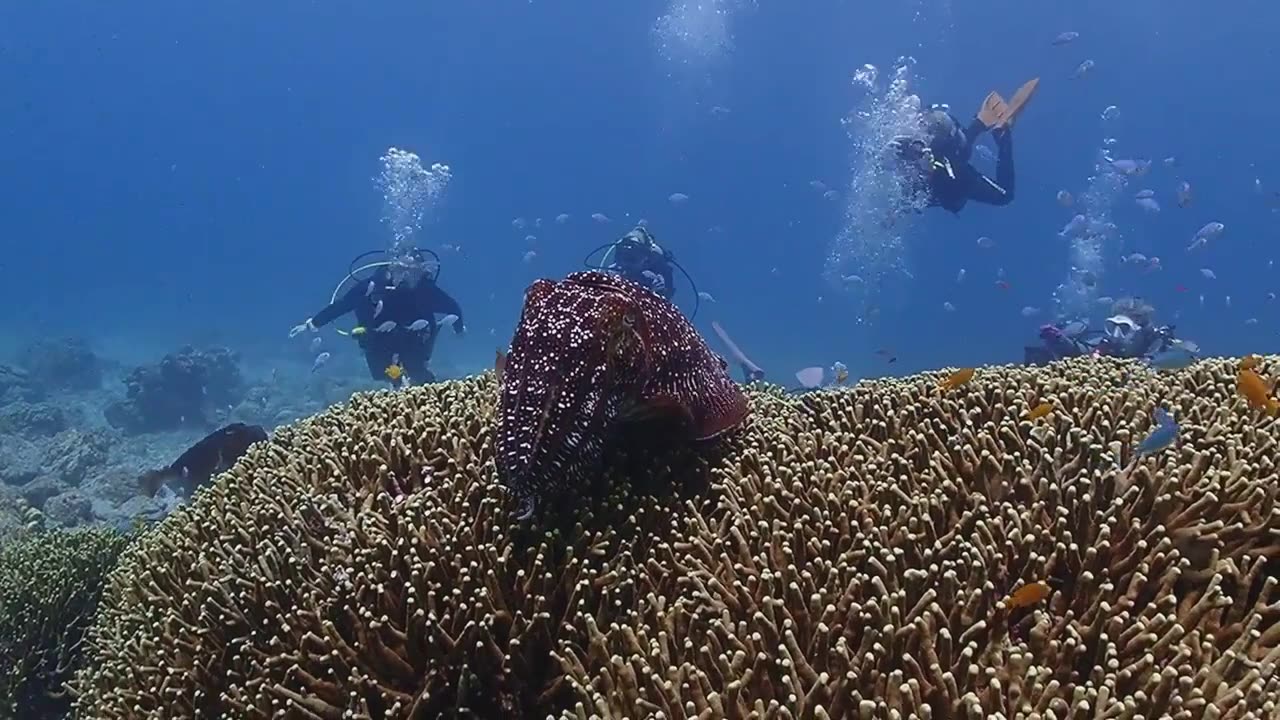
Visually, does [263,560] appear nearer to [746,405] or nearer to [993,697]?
[746,405]

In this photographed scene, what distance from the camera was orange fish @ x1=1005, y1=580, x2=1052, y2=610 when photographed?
2482mm

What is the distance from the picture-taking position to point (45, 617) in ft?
19.5

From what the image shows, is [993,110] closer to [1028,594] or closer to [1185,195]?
[1185,195]

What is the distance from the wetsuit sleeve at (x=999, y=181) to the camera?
1596 cm

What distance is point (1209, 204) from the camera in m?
114

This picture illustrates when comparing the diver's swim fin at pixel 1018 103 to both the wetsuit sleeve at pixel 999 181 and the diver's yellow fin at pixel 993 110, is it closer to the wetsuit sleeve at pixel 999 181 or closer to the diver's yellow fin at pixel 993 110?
the diver's yellow fin at pixel 993 110

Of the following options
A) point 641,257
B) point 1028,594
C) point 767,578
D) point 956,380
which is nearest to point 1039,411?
point 956,380

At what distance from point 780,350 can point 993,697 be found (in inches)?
2542

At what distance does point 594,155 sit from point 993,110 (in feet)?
472

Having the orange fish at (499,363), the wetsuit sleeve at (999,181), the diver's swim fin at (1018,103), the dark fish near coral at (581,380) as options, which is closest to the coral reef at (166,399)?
the wetsuit sleeve at (999,181)

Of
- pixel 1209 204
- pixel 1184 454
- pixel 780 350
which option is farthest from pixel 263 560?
pixel 1209 204

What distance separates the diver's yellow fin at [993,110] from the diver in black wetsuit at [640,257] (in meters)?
6.83

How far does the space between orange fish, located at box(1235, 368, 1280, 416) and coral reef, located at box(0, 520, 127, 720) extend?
721 centimetres

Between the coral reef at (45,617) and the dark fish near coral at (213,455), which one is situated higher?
the dark fish near coral at (213,455)
